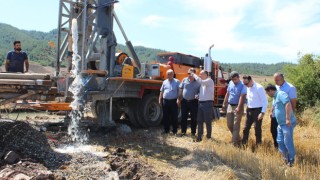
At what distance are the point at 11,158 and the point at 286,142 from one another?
4618mm

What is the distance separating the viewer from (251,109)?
25.6ft

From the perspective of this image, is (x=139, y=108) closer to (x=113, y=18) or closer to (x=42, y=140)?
(x=113, y=18)

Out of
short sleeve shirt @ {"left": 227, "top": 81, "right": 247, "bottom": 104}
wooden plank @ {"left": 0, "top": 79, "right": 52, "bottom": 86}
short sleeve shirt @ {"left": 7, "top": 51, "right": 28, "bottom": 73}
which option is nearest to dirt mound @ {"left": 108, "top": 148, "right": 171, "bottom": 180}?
wooden plank @ {"left": 0, "top": 79, "right": 52, "bottom": 86}

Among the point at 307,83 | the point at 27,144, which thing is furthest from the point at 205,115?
the point at 307,83

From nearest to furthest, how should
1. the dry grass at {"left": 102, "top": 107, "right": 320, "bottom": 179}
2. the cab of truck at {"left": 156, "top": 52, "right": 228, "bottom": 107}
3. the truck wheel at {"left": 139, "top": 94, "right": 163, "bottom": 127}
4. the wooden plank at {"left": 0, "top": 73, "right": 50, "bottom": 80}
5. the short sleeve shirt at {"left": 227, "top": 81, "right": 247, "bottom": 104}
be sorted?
1. the dry grass at {"left": 102, "top": 107, "right": 320, "bottom": 179}
2. the wooden plank at {"left": 0, "top": 73, "right": 50, "bottom": 80}
3. the short sleeve shirt at {"left": 227, "top": 81, "right": 247, "bottom": 104}
4. the truck wheel at {"left": 139, "top": 94, "right": 163, "bottom": 127}
5. the cab of truck at {"left": 156, "top": 52, "right": 228, "bottom": 107}

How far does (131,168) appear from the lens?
566 centimetres

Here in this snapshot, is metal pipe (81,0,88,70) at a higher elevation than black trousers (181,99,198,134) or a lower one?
higher

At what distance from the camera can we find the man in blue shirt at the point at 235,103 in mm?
7914

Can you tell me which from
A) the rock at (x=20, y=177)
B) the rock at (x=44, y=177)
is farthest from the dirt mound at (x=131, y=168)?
the rock at (x=20, y=177)

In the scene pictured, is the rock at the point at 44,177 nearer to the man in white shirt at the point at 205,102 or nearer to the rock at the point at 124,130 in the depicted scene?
the man in white shirt at the point at 205,102

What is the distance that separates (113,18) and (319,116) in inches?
282

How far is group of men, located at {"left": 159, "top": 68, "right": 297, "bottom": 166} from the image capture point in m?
6.73

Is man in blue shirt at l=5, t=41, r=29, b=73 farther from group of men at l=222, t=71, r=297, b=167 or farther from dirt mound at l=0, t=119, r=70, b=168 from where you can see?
group of men at l=222, t=71, r=297, b=167

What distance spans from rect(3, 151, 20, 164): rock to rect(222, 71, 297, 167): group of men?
447cm
